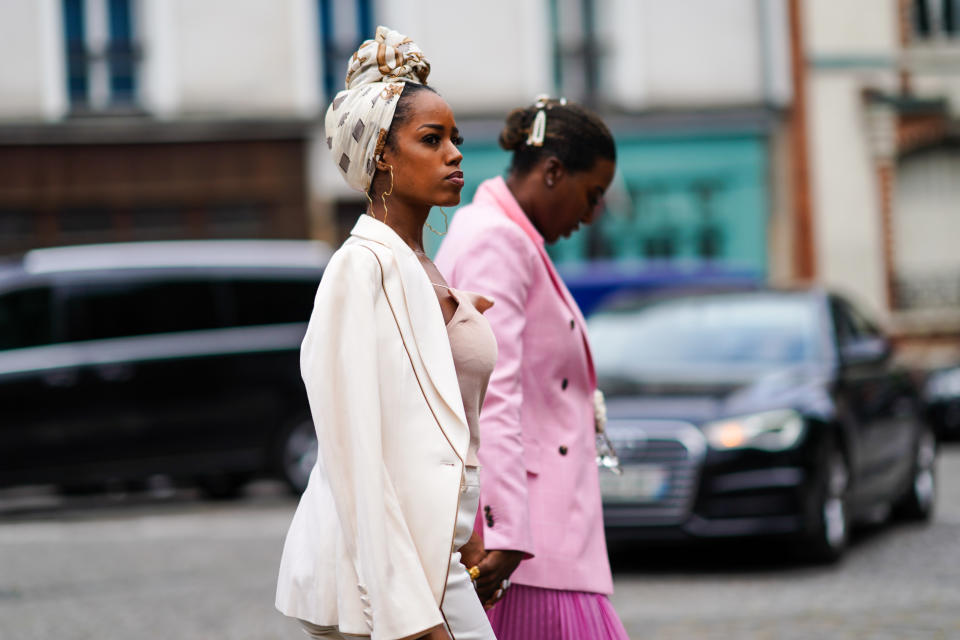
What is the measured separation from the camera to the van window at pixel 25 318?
1262cm

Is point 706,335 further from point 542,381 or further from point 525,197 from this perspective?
point 542,381

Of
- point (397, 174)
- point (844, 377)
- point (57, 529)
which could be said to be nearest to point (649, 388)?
point (844, 377)

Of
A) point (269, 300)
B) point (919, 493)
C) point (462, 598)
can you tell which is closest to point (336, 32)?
point (269, 300)

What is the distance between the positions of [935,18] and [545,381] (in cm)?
2403

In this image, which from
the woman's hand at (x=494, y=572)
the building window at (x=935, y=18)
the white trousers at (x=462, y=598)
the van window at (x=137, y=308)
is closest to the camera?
the white trousers at (x=462, y=598)

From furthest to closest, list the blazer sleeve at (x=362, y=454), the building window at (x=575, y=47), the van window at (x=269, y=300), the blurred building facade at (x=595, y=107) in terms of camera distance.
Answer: the building window at (x=575, y=47)
the blurred building facade at (x=595, y=107)
the van window at (x=269, y=300)
the blazer sleeve at (x=362, y=454)

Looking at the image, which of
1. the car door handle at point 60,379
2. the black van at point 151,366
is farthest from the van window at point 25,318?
the car door handle at point 60,379

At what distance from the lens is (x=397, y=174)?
9.03 ft

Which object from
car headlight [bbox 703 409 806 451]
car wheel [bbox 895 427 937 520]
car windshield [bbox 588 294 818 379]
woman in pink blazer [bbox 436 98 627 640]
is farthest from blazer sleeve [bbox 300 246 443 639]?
car wheel [bbox 895 427 937 520]

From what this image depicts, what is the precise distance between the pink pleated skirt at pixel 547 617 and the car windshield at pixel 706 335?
558 cm

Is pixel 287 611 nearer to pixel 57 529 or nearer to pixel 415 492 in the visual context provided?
pixel 415 492

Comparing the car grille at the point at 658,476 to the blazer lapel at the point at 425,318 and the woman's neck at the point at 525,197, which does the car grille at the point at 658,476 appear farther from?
the blazer lapel at the point at 425,318

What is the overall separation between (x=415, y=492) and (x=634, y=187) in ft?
72.4

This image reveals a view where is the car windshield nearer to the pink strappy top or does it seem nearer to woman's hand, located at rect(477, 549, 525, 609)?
woman's hand, located at rect(477, 549, 525, 609)
